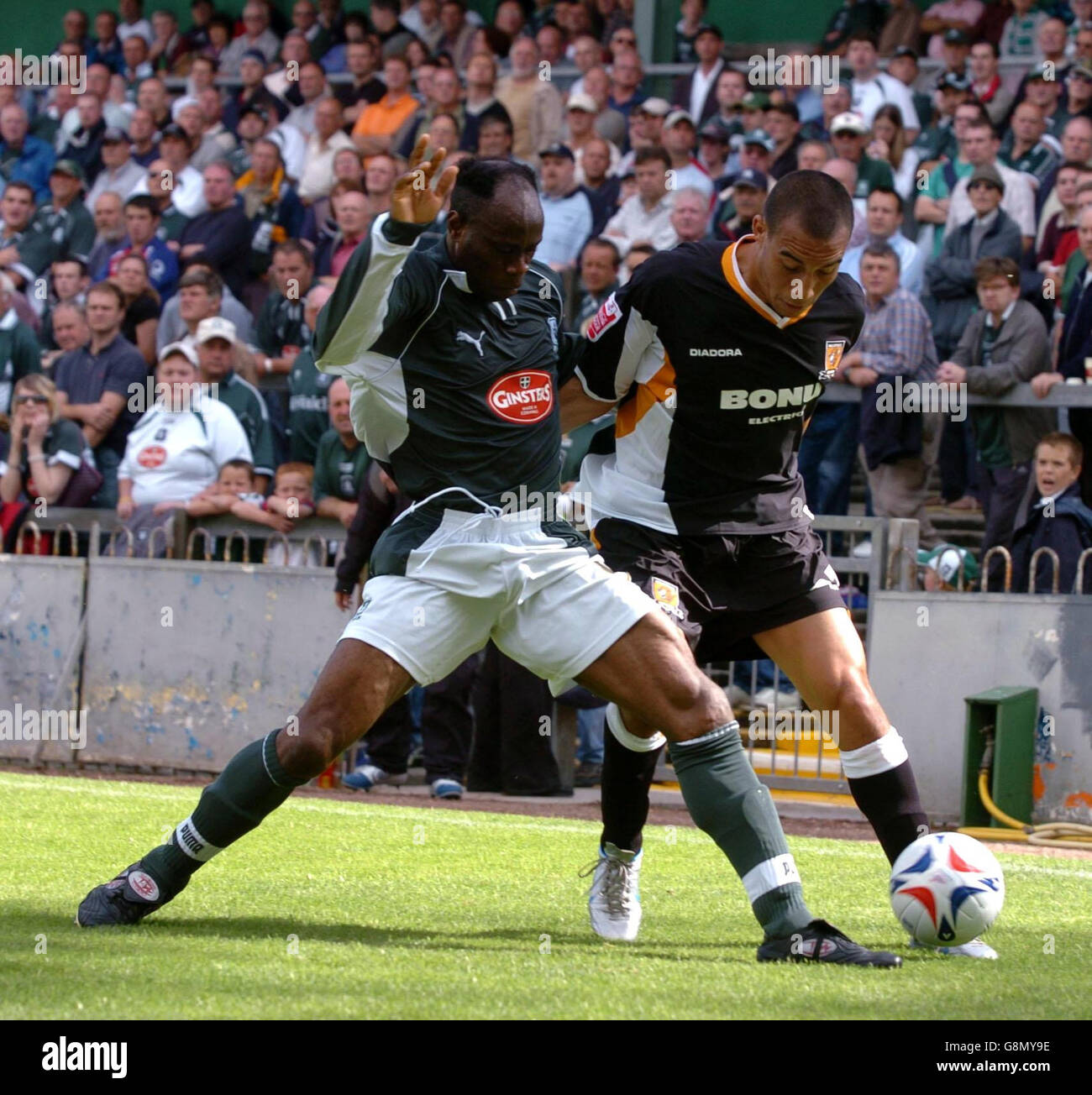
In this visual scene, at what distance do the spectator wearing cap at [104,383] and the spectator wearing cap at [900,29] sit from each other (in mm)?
7123

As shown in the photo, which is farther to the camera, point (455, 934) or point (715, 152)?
point (715, 152)

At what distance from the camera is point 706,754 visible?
209 inches

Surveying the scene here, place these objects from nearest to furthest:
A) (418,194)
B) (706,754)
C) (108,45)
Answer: (418,194)
(706,754)
(108,45)

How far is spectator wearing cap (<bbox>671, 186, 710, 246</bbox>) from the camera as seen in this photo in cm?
1272

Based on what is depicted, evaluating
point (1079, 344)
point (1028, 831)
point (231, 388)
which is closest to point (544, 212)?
point (231, 388)

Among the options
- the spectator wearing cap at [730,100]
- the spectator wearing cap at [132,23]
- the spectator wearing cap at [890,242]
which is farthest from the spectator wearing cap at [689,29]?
the spectator wearing cap at [132,23]

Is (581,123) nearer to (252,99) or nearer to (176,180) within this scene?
(176,180)

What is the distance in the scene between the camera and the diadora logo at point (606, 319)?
5.99 m

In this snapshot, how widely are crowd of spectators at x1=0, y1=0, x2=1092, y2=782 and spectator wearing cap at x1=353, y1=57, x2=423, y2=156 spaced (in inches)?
1.8

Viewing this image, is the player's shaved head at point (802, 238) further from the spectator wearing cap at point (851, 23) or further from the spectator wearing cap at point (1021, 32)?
the spectator wearing cap at point (851, 23)

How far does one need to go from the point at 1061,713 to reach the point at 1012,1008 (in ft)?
17.3

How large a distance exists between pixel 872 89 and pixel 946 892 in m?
10.3

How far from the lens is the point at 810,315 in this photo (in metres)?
5.94
